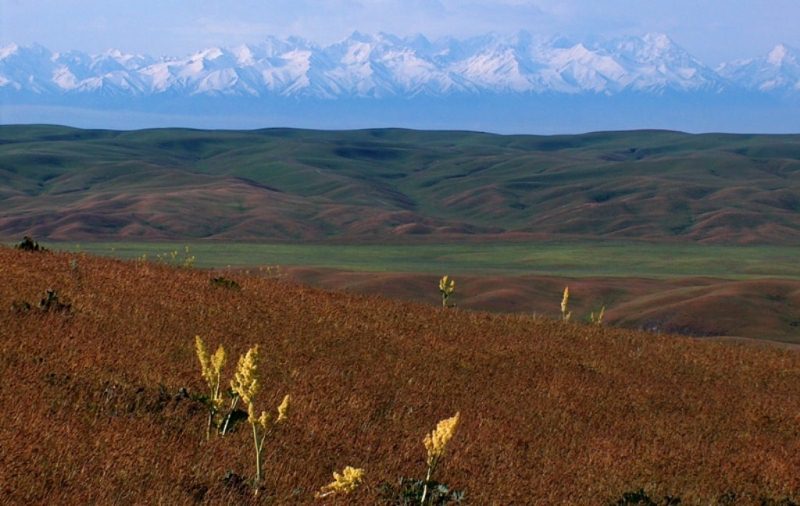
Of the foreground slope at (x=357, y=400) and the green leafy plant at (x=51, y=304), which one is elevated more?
the green leafy plant at (x=51, y=304)

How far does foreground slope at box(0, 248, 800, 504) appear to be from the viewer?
8.64 metres

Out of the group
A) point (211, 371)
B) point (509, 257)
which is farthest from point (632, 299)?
point (211, 371)

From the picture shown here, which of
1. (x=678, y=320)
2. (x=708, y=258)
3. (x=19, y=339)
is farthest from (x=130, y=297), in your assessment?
(x=708, y=258)

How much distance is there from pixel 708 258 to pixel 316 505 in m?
109

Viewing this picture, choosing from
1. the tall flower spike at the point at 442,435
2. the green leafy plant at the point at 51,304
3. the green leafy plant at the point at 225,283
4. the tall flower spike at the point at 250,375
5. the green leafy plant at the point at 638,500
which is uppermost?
the tall flower spike at the point at 250,375

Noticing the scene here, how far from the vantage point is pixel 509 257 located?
363ft

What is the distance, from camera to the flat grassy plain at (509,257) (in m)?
93.6

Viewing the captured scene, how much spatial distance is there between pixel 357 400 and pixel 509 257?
99.0 meters

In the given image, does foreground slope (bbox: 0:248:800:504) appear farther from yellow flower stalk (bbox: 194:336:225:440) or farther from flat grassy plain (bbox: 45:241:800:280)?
flat grassy plain (bbox: 45:241:800:280)

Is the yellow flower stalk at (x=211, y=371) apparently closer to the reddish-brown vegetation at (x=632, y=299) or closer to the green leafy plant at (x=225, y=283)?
the green leafy plant at (x=225, y=283)

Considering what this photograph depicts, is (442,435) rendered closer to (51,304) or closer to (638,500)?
(638,500)

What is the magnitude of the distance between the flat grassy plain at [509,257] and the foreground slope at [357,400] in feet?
220

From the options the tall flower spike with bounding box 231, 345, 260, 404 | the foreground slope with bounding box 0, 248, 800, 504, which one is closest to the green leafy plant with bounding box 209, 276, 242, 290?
the foreground slope with bounding box 0, 248, 800, 504

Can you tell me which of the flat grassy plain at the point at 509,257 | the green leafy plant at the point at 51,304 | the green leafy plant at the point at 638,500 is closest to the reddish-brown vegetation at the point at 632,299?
the flat grassy plain at the point at 509,257
